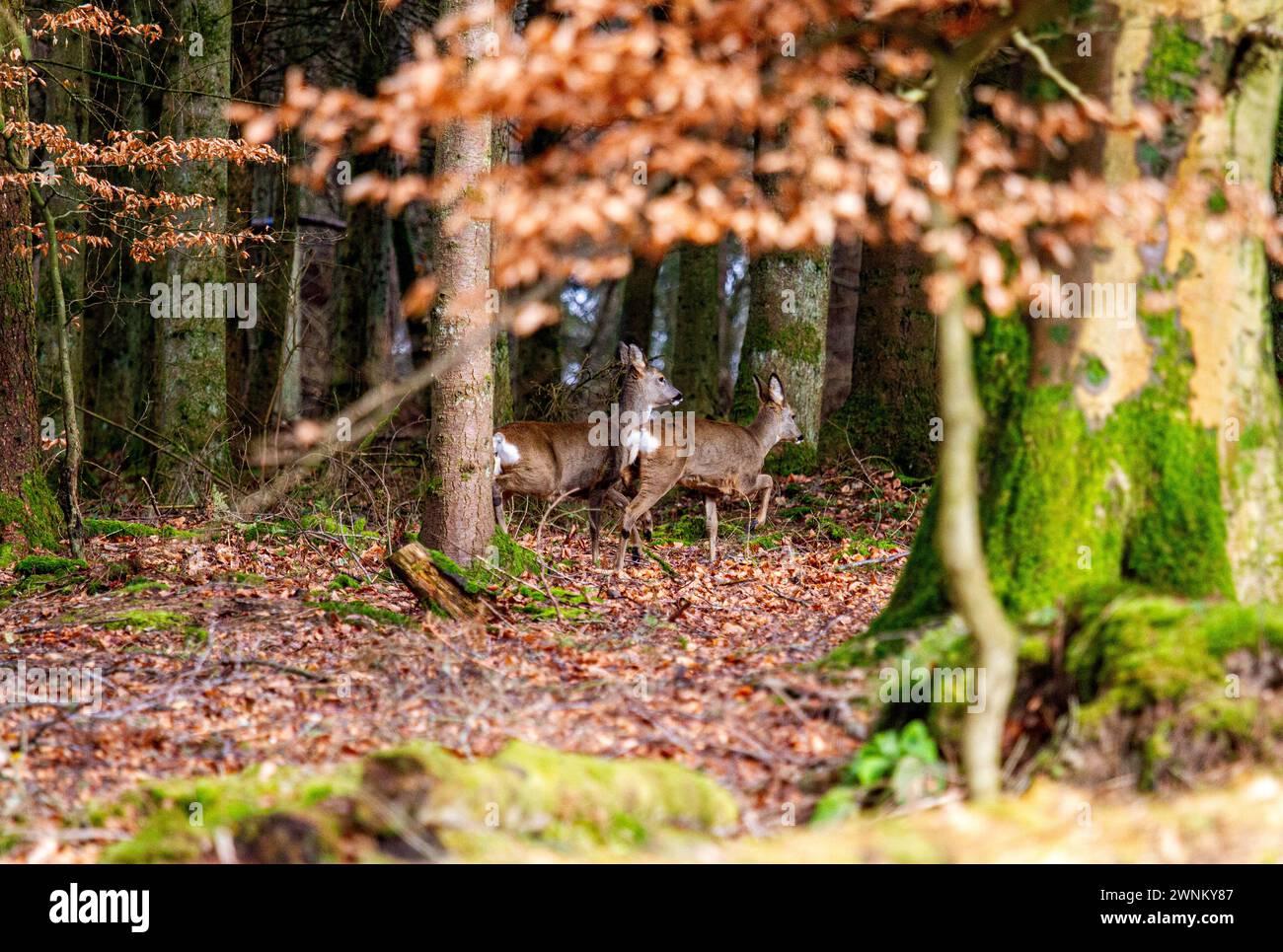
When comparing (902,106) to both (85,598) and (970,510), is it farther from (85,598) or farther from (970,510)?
(85,598)

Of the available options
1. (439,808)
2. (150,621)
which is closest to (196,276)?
(150,621)

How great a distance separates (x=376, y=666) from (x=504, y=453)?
5.95 m

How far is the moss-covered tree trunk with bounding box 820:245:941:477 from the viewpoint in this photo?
53.5 ft

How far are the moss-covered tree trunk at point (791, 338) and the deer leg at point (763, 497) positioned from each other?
1354mm

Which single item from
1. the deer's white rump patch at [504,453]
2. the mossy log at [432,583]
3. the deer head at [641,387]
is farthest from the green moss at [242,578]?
the deer head at [641,387]

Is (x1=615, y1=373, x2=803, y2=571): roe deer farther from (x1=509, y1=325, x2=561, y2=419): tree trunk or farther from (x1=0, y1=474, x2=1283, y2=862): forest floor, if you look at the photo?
(x1=509, y1=325, x2=561, y2=419): tree trunk

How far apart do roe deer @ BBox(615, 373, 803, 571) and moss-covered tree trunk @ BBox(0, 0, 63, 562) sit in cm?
520

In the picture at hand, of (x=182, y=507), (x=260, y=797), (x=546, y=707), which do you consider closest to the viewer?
(x=260, y=797)

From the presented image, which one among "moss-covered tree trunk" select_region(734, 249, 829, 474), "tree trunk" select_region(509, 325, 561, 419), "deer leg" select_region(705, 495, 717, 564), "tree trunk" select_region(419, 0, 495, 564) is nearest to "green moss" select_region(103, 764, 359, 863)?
"tree trunk" select_region(419, 0, 495, 564)

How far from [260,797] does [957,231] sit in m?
3.25

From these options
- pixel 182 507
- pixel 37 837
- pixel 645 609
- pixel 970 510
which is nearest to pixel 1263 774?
pixel 970 510

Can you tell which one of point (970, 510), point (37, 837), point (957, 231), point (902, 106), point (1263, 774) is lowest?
point (37, 837)

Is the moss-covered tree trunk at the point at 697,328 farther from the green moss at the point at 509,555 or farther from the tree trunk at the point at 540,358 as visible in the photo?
the green moss at the point at 509,555

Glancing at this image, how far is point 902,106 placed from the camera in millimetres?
4938
